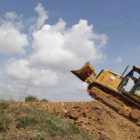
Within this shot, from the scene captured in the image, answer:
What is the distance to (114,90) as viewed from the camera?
18312 millimetres

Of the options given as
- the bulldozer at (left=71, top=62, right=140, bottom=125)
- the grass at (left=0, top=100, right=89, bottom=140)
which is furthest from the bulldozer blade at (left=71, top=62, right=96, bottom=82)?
the grass at (left=0, top=100, right=89, bottom=140)

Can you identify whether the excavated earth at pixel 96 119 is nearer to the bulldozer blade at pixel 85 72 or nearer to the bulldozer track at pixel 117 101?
the bulldozer track at pixel 117 101

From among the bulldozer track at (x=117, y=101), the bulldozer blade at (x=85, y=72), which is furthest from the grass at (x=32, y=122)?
the bulldozer blade at (x=85, y=72)

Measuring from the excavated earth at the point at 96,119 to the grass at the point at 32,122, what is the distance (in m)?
2.20

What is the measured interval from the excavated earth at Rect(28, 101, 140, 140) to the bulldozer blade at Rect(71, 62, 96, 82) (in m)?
2.25

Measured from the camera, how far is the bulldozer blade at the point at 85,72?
18875 mm

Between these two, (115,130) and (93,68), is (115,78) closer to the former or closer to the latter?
(93,68)

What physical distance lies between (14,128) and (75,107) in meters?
7.90

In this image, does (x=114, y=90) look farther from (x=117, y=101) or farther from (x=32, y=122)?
(x=32, y=122)

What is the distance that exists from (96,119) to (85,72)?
3.37m

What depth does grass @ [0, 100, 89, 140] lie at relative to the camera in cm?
1334

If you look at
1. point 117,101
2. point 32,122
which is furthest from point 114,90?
point 32,122

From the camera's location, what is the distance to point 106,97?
18719 mm

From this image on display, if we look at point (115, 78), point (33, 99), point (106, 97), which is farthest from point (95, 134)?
point (33, 99)
